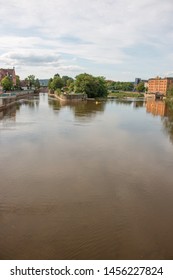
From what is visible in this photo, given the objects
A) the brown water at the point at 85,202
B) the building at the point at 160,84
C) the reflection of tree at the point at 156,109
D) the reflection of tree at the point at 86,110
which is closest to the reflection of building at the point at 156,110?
the reflection of tree at the point at 156,109

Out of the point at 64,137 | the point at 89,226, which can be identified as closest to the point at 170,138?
the point at 64,137

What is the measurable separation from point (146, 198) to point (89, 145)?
1019 centimetres

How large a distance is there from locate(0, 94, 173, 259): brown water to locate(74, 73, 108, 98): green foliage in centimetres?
6910

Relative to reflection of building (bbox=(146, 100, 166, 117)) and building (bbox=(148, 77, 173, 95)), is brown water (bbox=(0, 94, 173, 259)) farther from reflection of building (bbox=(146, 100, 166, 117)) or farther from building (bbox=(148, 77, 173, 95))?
building (bbox=(148, 77, 173, 95))

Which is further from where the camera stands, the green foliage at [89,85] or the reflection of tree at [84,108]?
the green foliage at [89,85]

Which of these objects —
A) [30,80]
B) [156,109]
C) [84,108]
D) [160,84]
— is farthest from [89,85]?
[160,84]

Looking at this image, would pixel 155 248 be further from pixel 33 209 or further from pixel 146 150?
pixel 146 150

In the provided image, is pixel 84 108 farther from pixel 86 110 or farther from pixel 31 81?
pixel 31 81

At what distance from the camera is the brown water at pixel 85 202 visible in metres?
7.96

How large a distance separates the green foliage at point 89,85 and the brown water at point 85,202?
69100 millimetres

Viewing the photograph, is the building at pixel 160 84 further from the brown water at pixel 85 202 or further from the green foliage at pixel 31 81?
the brown water at pixel 85 202

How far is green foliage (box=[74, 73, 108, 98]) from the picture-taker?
8688cm

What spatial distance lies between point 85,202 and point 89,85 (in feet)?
265

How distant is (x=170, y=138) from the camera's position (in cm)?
2538
